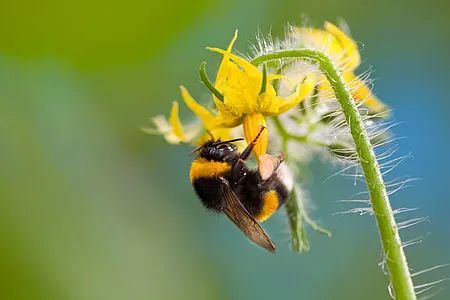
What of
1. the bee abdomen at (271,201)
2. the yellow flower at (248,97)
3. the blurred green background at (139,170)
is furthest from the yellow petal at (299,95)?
the blurred green background at (139,170)

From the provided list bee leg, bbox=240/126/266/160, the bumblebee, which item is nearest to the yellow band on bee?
the bumblebee

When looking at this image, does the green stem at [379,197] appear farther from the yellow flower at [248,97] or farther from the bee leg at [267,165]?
the bee leg at [267,165]

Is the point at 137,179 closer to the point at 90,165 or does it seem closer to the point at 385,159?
the point at 90,165

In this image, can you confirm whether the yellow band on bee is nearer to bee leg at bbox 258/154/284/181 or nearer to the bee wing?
the bee wing

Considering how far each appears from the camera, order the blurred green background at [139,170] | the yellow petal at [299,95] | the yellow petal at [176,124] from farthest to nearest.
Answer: the blurred green background at [139,170], the yellow petal at [176,124], the yellow petal at [299,95]

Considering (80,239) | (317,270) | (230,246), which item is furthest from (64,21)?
(317,270)
